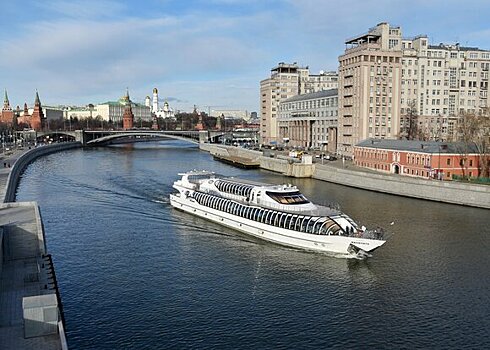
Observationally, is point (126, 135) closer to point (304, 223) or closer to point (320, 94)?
point (320, 94)

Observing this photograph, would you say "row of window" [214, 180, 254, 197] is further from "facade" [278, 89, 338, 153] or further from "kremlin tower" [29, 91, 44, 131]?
"kremlin tower" [29, 91, 44, 131]

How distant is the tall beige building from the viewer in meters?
73.2

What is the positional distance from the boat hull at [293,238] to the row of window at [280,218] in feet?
1.09

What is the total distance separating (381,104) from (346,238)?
5063cm

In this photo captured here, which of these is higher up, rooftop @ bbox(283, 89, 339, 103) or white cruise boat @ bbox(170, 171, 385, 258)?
rooftop @ bbox(283, 89, 339, 103)

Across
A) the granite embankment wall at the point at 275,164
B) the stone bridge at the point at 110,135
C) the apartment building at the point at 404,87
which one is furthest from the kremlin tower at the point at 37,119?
the apartment building at the point at 404,87

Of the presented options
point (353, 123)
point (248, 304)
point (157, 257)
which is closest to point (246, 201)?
point (157, 257)

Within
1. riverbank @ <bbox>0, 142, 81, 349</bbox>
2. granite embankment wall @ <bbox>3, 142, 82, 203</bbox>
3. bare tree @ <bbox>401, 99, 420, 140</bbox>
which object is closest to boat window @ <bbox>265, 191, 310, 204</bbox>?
riverbank @ <bbox>0, 142, 81, 349</bbox>

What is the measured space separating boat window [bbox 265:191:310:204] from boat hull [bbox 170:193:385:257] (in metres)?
2.48

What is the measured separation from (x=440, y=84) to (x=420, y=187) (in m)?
40.0

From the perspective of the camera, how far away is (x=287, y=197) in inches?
1351

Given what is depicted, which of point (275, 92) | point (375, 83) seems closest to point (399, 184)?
point (375, 83)

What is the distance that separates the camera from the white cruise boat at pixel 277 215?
93.8 ft

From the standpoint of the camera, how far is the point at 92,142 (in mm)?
138625
